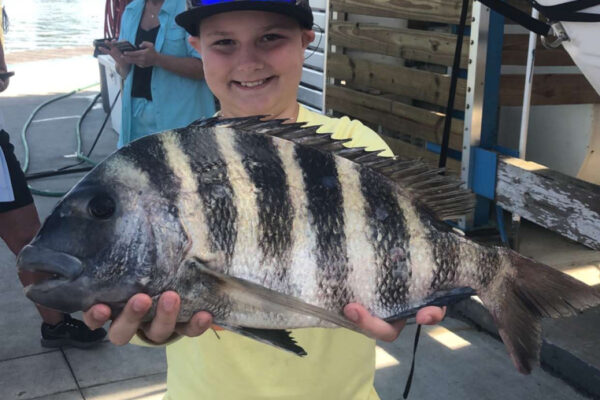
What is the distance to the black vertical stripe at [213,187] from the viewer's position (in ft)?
4.39

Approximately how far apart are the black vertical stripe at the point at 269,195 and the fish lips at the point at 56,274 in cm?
36

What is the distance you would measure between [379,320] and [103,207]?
23.5 inches

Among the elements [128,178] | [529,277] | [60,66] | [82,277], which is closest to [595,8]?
[529,277]

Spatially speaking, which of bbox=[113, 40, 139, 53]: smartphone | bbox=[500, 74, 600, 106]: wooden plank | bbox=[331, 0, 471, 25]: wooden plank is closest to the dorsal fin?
bbox=[331, 0, 471, 25]: wooden plank

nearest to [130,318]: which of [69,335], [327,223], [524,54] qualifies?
[327,223]

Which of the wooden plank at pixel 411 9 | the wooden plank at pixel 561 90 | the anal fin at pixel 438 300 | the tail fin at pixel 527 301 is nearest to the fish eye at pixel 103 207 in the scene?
the anal fin at pixel 438 300

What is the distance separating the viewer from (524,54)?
4.70 metres

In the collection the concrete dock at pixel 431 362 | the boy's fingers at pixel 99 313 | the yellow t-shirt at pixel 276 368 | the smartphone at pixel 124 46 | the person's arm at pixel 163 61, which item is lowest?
the concrete dock at pixel 431 362

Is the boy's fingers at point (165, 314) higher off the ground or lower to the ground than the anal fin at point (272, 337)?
higher

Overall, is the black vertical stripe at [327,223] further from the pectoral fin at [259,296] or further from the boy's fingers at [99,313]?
the boy's fingers at [99,313]

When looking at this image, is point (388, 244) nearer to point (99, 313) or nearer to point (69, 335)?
point (99, 313)

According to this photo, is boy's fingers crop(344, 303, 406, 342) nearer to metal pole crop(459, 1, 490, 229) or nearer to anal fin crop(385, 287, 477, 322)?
anal fin crop(385, 287, 477, 322)

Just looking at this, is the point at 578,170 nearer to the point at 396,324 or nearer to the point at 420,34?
the point at 420,34

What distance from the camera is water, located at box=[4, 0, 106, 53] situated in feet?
62.7
